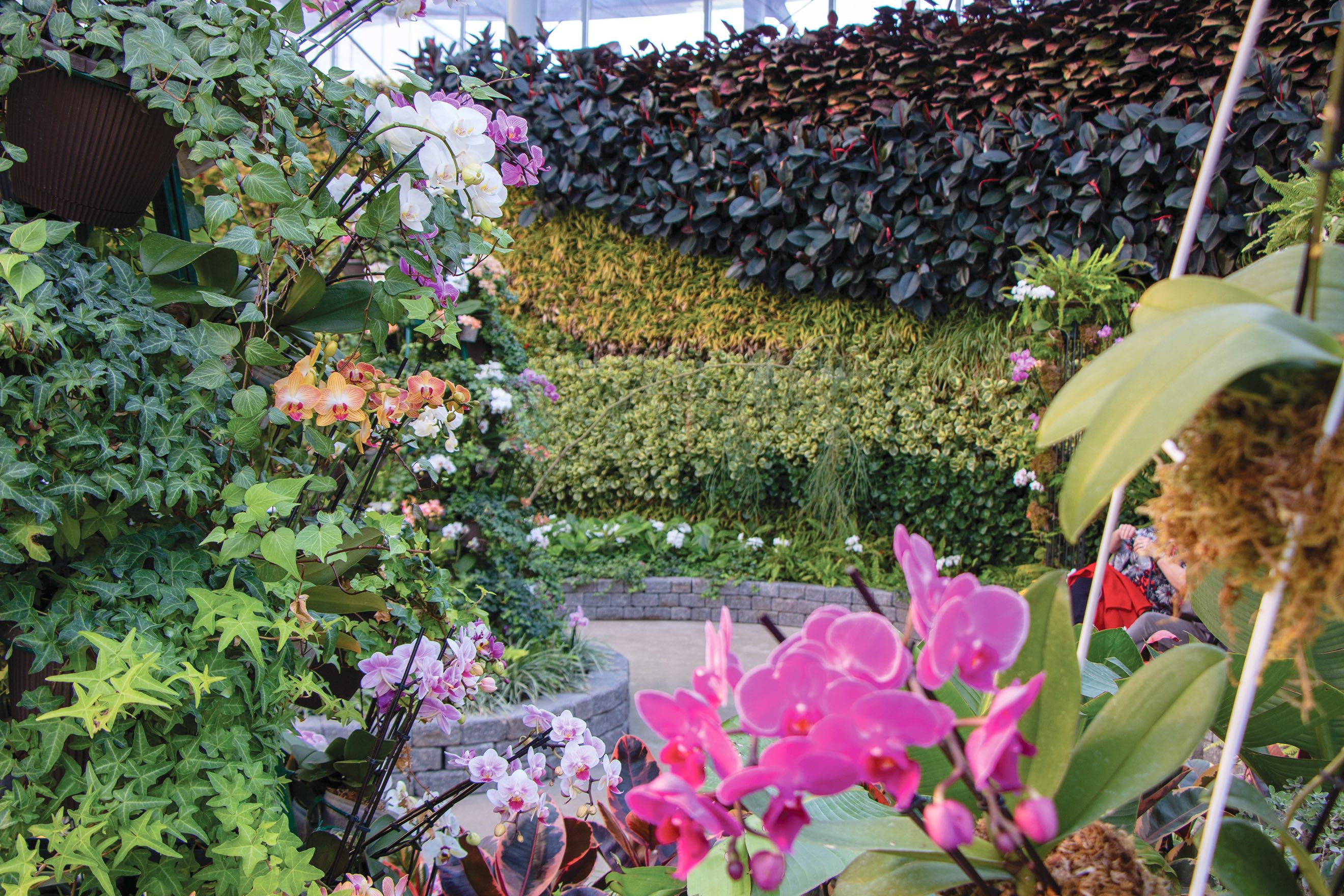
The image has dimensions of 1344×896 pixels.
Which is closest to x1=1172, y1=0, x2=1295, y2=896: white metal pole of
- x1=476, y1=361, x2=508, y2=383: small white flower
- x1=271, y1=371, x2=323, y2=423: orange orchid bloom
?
x1=271, y1=371, x2=323, y2=423: orange orchid bloom

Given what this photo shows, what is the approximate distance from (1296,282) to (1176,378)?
0.48ft

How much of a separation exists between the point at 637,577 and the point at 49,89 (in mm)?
5012

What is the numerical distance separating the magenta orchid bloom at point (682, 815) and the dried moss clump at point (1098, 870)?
198mm

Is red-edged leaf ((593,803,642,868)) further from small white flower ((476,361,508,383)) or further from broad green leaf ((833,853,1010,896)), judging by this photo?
small white flower ((476,361,508,383))

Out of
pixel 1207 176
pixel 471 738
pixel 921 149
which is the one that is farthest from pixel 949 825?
pixel 921 149

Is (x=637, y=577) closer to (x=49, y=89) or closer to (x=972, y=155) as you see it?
(x=972, y=155)

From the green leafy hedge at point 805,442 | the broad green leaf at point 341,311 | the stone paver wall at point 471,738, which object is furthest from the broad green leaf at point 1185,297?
the green leafy hedge at point 805,442

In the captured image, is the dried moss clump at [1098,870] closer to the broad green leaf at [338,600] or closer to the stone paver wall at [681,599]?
the broad green leaf at [338,600]

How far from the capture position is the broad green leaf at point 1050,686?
1.44 ft

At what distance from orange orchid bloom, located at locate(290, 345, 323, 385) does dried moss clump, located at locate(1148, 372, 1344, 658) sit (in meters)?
0.91

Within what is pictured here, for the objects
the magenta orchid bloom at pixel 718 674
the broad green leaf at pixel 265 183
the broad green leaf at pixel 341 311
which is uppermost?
the broad green leaf at pixel 265 183

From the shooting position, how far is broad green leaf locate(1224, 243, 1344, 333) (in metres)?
0.39

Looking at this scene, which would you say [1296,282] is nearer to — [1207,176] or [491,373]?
[1207,176]

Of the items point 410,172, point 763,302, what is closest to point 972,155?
point 763,302
